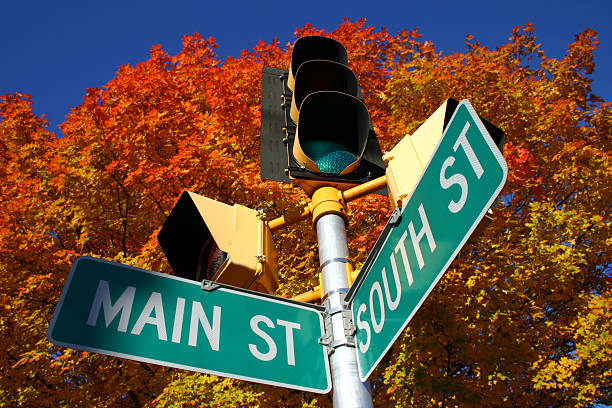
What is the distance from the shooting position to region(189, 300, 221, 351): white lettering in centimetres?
222

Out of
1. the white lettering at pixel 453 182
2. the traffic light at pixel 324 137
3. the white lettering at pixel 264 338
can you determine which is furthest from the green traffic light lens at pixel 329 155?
the white lettering at pixel 453 182

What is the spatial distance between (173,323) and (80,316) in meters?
0.41

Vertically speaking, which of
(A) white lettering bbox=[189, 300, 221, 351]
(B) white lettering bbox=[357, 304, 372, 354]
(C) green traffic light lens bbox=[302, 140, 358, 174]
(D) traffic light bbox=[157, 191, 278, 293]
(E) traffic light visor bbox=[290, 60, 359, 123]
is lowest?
(B) white lettering bbox=[357, 304, 372, 354]

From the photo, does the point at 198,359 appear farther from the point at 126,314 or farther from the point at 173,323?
the point at 126,314

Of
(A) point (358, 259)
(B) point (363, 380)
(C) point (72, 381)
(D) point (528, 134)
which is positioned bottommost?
(B) point (363, 380)

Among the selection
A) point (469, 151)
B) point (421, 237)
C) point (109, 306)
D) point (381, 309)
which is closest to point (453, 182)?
point (469, 151)

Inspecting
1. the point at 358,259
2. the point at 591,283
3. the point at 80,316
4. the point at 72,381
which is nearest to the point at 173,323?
the point at 80,316

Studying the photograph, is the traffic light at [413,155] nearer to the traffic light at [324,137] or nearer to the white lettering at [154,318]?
the traffic light at [324,137]

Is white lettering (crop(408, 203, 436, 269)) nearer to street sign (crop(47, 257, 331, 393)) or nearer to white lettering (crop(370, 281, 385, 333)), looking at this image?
white lettering (crop(370, 281, 385, 333))

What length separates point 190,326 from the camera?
7.38ft

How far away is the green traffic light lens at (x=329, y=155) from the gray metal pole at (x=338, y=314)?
489mm

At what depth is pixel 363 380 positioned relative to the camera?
2029mm

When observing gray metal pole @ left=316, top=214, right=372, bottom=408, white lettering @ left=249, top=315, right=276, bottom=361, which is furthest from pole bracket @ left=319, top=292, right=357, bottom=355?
white lettering @ left=249, top=315, right=276, bottom=361

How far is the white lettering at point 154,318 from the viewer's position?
2.15 m
